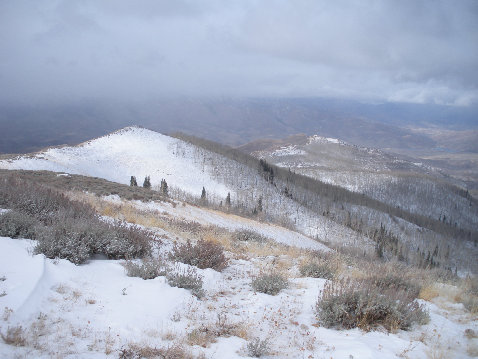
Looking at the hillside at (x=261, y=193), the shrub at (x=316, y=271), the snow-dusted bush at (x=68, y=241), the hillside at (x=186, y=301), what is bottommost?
the hillside at (x=261, y=193)

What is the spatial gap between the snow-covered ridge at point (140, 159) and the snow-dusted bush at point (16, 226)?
61115mm

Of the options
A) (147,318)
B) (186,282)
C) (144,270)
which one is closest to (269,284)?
(186,282)

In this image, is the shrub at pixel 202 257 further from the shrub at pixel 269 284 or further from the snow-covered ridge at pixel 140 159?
the snow-covered ridge at pixel 140 159

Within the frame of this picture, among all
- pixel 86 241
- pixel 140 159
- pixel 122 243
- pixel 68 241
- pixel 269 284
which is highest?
pixel 68 241

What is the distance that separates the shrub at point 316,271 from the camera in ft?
23.9

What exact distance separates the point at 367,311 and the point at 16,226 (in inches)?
289

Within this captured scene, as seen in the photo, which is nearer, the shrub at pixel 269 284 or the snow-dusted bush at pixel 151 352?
the snow-dusted bush at pixel 151 352

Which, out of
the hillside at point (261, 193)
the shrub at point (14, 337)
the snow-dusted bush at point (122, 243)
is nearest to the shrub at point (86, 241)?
the snow-dusted bush at point (122, 243)

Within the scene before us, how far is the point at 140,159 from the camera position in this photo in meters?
84.6

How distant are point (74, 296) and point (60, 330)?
912 mm

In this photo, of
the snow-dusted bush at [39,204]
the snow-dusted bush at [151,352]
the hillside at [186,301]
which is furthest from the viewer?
the snow-dusted bush at [39,204]

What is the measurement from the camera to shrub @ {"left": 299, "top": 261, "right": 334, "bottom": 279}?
23.9 ft

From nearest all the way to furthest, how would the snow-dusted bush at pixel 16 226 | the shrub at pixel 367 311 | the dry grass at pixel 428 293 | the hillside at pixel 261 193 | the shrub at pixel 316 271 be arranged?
the shrub at pixel 367 311
the snow-dusted bush at pixel 16 226
the dry grass at pixel 428 293
the shrub at pixel 316 271
the hillside at pixel 261 193

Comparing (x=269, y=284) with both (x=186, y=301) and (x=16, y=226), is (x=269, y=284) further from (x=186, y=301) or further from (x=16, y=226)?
(x=16, y=226)
